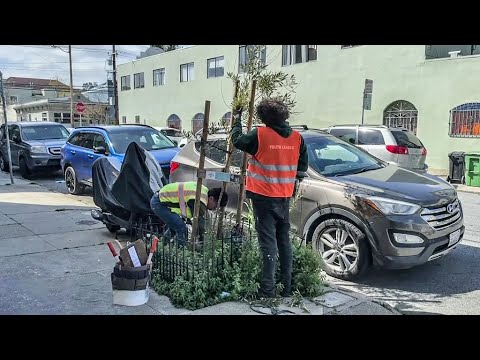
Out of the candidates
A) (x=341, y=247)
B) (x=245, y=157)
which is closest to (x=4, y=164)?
(x=245, y=157)

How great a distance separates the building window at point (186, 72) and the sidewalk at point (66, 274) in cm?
2187

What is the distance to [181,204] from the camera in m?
4.86

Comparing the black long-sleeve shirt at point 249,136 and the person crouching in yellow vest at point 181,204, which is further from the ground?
→ the black long-sleeve shirt at point 249,136

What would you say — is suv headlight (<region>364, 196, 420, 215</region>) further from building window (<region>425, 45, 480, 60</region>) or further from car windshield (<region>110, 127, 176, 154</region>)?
building window (<region>425, 45, 480, 60</region>)

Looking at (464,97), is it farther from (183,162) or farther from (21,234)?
(21,234)

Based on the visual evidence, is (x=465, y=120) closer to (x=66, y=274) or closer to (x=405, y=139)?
(x=405, y=139)

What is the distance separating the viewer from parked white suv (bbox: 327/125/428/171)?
35.6 feet

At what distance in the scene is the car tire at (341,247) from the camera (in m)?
4.71

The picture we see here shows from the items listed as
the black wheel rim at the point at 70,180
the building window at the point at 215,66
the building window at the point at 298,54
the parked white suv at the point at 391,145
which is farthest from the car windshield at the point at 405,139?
the building window at the point at 215,66

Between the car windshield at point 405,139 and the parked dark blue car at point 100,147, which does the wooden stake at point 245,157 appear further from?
the car windshield at point 405,139

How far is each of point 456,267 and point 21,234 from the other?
6.16 m
